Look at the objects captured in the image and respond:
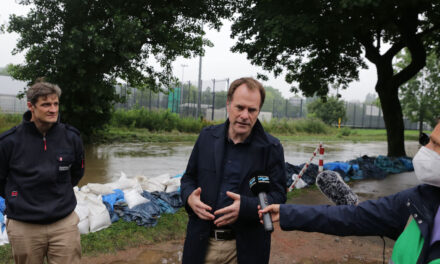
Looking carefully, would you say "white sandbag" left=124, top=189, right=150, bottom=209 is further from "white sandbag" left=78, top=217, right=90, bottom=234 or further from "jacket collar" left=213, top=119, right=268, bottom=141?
"jacket collar" left=213, top=119, right=268, bottom=141

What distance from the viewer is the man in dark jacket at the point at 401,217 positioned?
1491 mm

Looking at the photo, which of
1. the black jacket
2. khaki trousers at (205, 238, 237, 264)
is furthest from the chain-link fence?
khaki trousers at (205, 238, 237, 264)

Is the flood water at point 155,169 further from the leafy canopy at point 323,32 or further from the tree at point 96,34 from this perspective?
the leafy canopy at point 323,32

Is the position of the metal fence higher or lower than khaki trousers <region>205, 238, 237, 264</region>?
higher

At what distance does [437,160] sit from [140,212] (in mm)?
4906

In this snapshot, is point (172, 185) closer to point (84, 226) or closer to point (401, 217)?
point (84, 226)

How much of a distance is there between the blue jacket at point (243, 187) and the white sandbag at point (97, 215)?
325cm

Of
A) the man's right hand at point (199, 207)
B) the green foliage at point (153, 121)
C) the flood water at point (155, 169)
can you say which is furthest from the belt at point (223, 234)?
the green foliage at point (153, 121)

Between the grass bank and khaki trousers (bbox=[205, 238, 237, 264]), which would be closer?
khaki trousers (bbox=[205, 238, 237, 264])

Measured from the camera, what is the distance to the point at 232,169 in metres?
2.34

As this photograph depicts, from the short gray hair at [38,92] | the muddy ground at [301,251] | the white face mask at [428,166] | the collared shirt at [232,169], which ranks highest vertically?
the short gray hair at [38,92]

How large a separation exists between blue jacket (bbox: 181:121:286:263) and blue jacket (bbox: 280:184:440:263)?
32 cm

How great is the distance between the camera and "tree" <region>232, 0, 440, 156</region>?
28.7 ft

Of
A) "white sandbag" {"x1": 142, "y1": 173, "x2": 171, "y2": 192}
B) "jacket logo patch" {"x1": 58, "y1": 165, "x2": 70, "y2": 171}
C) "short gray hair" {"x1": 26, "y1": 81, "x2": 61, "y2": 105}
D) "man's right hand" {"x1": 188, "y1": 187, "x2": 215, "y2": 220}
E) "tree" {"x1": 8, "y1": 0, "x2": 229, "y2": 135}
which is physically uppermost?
"tree" {"x1": 8, "y1": 0, "x2": 229, "y2": 135}
